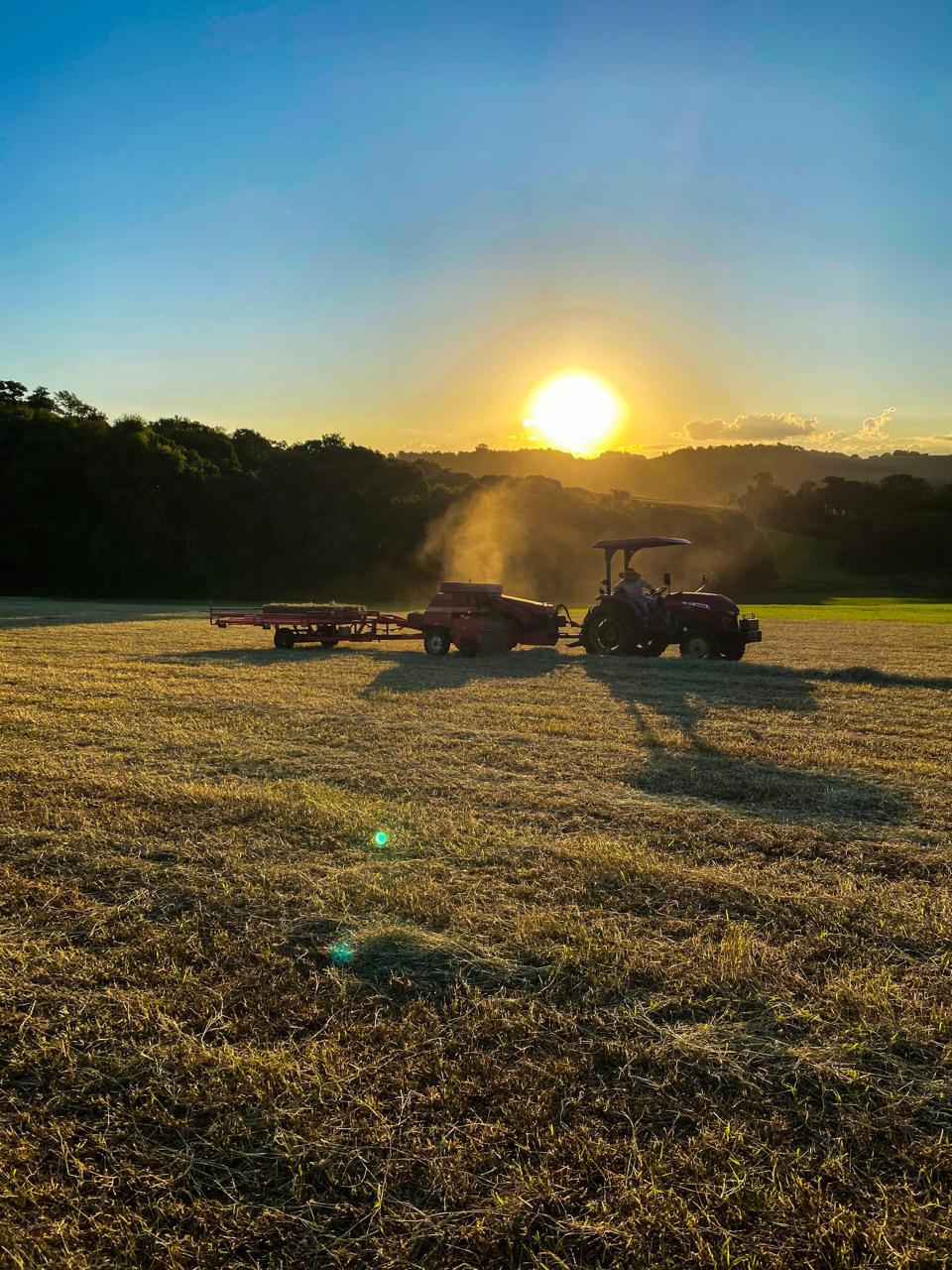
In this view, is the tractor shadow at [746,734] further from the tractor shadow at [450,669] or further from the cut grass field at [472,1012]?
the tractor shadow at [450,669]

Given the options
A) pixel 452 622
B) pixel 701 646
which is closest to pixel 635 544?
pixel 701 646

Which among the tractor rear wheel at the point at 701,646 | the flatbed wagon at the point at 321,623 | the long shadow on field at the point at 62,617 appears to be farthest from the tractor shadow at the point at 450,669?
the long shadow on field at the point at 62,617

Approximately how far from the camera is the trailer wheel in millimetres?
16328

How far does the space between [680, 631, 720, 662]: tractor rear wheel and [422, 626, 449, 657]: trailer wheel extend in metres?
4.62

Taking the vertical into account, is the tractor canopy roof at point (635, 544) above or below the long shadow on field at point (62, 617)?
above

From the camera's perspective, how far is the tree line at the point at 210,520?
1951 inches

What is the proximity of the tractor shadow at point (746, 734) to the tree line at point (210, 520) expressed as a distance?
37.6m

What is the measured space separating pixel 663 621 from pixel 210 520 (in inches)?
1663

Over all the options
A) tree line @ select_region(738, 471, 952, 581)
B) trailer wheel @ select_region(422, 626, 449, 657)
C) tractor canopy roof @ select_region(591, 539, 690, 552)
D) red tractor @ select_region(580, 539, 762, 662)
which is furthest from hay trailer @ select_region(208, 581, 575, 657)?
tree line @ select_region(738, 471, 952, 581)

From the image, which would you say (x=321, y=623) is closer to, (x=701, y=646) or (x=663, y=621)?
(x=663, y=621)

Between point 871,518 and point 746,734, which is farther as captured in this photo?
point 871,518

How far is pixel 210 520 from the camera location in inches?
2071

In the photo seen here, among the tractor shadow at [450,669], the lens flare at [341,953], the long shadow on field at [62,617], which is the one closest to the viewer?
the lens flare at [341,953]

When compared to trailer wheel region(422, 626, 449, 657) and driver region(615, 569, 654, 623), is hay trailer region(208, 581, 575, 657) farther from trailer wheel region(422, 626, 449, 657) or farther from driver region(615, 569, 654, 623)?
driver region(615, 569, 654, 623)
